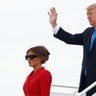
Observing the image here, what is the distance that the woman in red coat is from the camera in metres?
4.93

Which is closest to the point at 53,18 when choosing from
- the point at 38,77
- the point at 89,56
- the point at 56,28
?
the point at 56,28

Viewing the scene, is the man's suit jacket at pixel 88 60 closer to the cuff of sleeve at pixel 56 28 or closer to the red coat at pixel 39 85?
the cuff of sleeve at pixel 56 28

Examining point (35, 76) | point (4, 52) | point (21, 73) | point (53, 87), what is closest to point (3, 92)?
point (21, 73)

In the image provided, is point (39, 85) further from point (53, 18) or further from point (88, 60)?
point (53, 18)

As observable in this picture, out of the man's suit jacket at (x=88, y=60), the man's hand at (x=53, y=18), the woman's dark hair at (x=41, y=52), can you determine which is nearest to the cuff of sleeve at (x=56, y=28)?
the man's hand at (x=53, y=18)

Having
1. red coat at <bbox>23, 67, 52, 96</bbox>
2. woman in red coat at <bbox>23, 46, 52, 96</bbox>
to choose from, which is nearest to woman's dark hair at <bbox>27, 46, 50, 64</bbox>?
woman in red coat at <bbox>23, 46, 52, 96</bbox>

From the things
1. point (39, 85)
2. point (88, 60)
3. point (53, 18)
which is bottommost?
point (39, 85)

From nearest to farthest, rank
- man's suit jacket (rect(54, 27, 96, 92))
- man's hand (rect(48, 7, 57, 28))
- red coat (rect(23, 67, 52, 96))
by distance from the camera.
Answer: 1. red coat (rect(23, 67, 52, 96))
2. man's suit jacket (rect(54, 27, 96, 92))
3. man's hand (rect(48, 7, 57, 28))

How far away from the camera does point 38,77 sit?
4.95 metres

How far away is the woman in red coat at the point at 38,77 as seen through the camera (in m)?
4.93

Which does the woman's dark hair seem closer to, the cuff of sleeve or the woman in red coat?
the woman in red coat

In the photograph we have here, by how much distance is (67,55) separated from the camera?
37.5ft

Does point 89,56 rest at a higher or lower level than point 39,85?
higher

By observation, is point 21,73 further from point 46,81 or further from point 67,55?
point 46,81
